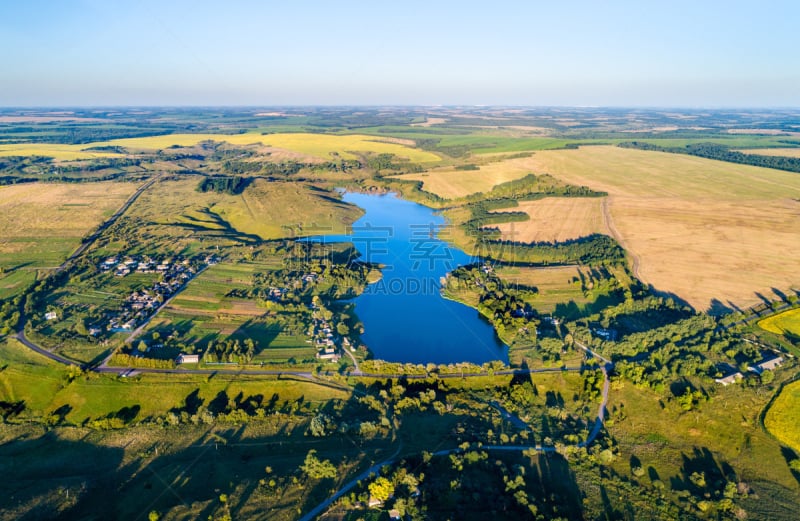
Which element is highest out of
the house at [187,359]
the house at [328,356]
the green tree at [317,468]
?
the house at [187,359]

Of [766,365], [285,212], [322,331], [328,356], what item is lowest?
[328,356]

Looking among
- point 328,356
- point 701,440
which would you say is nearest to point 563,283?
point 701,440

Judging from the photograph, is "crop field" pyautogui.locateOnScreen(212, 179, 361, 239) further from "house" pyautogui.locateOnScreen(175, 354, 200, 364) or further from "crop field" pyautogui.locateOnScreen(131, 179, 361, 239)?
"house" pyautogui.locateOnScreen(175, 354, 200, 364)

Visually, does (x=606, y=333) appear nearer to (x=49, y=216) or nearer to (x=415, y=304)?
(x=415, y=304)

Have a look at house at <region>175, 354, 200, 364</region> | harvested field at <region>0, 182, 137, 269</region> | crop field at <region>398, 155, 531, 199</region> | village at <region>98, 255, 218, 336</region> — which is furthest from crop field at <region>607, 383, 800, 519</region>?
harvested field at <region>0, 182, 137, 269</region>

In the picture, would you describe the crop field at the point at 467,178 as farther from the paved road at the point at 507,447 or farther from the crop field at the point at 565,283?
the paved road at the point at 507,447

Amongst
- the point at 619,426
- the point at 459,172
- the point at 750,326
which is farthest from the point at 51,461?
the point at 459,172

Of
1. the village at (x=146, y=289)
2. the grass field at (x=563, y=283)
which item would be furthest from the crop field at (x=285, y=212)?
the grass field at (x=563, y=283)
